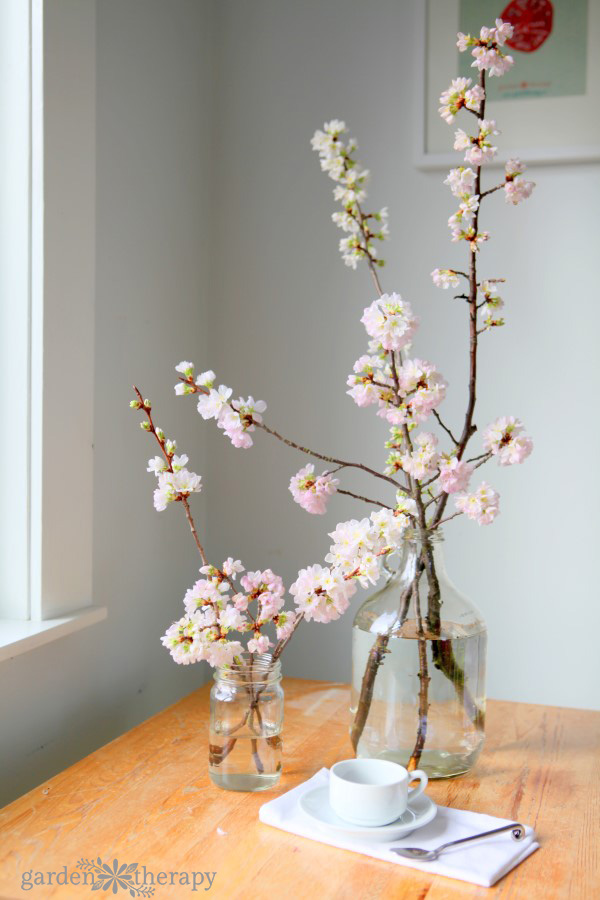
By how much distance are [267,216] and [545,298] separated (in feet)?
1.65

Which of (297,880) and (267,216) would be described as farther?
(267,216)

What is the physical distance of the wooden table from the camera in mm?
866

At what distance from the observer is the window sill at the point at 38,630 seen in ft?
3.59

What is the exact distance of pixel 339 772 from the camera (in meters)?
0.98

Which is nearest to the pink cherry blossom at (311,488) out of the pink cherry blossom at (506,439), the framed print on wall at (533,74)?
the pink cherry blossom at (506,439)

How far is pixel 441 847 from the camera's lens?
92cm

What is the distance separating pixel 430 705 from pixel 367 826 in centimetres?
20

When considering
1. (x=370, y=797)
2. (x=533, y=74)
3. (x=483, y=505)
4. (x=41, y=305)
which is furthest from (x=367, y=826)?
(x=533, y=74)

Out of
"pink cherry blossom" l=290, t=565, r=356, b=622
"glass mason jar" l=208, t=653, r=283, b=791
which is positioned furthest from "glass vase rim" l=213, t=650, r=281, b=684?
"pink cherry blossom" l=290, t=565, r=356, b=622

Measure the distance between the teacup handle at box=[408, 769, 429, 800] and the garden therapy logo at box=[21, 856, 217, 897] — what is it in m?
0.23

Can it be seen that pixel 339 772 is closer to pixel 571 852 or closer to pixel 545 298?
pixel 571 852

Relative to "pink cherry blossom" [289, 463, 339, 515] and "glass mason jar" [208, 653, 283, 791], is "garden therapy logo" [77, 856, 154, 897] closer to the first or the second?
"glass mason jar" [208, 653, 283, 791]

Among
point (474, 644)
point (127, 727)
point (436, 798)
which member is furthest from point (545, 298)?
point (127, 727)

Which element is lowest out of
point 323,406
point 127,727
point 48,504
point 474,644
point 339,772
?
point 127,727
